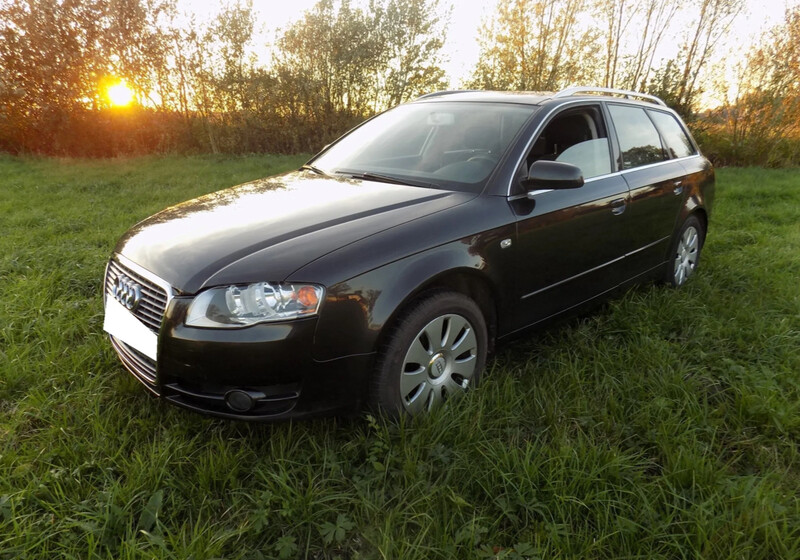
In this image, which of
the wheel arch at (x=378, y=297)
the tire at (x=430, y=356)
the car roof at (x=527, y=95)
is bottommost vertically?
the tire at (x=430, y=356)

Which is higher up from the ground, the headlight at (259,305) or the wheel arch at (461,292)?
the headlight at (259,305)

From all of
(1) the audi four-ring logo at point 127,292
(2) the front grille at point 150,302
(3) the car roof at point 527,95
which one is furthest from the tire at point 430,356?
(3) the car roof at point 527,95

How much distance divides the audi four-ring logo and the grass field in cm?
48

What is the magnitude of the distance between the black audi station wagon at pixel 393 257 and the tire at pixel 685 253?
0.42m

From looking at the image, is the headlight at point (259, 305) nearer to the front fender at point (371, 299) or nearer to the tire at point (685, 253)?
the front fender at point (371, 299)

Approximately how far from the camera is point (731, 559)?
1.56 metres

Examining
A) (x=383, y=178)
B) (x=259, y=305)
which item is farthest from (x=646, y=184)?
(x=259, y=305)

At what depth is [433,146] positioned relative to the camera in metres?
2.93

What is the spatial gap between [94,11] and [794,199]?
46.8ft

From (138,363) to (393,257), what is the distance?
115 centimetres

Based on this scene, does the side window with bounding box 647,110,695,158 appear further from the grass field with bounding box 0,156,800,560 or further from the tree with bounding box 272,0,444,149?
the tree with bounding box 272,0,444,149

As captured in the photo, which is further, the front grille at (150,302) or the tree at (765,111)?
the tree at (765,111)

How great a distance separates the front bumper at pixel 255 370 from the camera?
5.94ft

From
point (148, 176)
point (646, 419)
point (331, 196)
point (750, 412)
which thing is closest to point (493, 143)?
point (331, 196)
